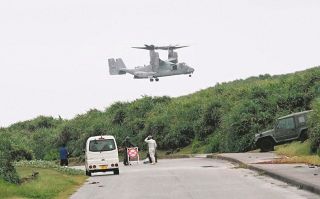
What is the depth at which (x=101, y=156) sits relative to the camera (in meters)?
30.1

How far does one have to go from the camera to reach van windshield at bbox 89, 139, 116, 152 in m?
30.3

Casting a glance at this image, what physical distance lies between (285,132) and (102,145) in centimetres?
1265

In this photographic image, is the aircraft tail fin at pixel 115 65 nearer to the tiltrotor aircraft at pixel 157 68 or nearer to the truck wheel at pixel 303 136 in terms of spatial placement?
the tiltrotor aircraft at pixel 157 68

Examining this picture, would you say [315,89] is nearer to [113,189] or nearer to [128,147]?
[128,147]

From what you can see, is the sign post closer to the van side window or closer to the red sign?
the red sign

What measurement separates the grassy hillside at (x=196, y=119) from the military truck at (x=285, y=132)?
4.48ft

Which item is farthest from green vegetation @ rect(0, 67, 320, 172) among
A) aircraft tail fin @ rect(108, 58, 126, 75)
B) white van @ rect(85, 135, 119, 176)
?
aircraft tail fin @ rect(108, 58, 126, 75)

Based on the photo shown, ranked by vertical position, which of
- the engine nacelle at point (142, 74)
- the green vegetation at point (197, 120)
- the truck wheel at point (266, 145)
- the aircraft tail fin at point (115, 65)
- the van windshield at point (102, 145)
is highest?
the aircraft tail fin at point (115, 65)

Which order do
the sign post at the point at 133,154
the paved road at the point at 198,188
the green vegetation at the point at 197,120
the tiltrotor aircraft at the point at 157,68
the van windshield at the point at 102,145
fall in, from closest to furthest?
the paved road at the point at 198,188, the van windshield at the point at 102,145, the sign post at the point at 133,154, the green vegetation at the point at 197,120, the tiltrotor aircraft at the point at 157,68

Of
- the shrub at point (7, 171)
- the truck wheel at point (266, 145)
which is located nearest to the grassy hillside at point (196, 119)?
the truck wheel at point (266, 145)

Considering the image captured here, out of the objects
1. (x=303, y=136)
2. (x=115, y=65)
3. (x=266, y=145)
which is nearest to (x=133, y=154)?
(x=266, y=145)

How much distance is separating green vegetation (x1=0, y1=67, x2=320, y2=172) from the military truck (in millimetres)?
1513

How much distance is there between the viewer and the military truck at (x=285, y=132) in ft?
124

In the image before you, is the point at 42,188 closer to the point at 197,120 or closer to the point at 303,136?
the point at 303,136
